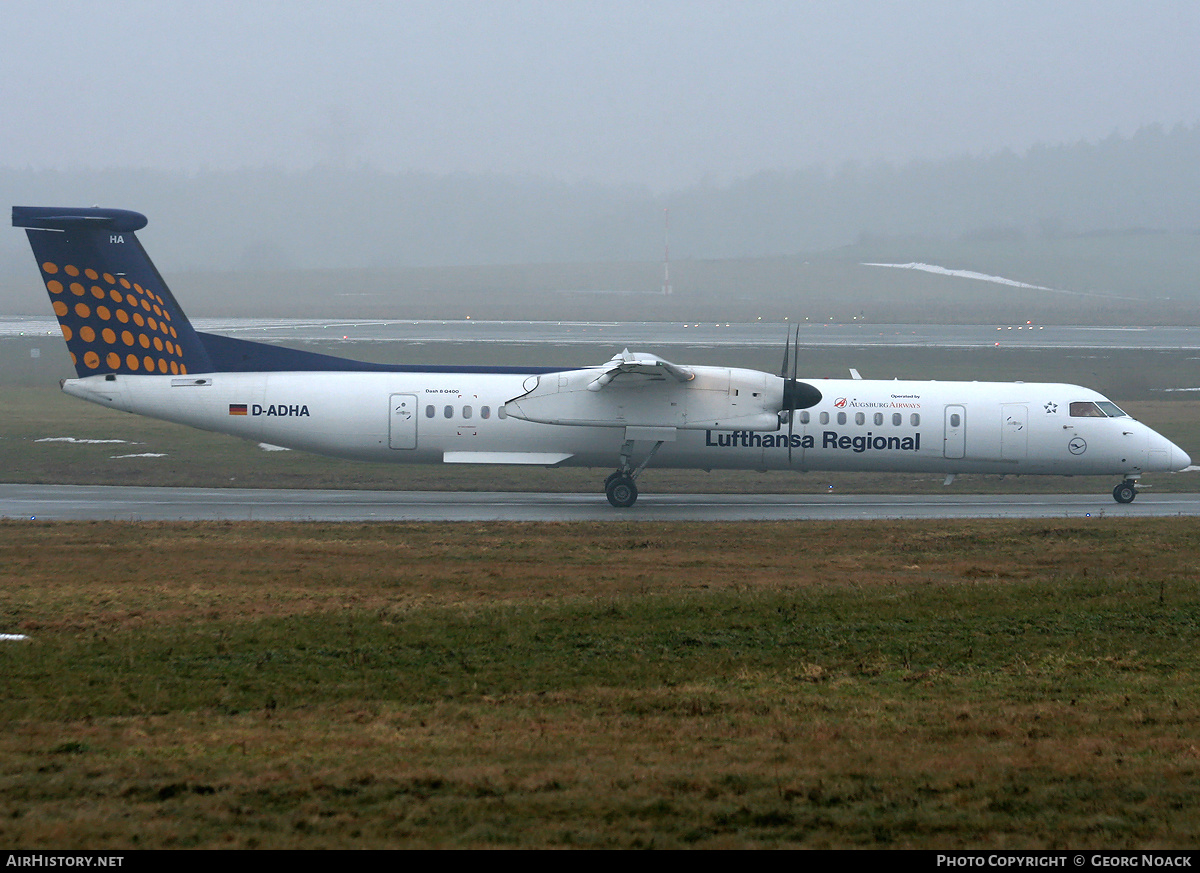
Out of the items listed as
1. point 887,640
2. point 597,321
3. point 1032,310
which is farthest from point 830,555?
point 1032,310

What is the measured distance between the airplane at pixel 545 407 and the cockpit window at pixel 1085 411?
4 centimetres

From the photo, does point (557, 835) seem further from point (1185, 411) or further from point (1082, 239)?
point (1082, 239)

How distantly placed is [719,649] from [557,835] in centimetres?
642

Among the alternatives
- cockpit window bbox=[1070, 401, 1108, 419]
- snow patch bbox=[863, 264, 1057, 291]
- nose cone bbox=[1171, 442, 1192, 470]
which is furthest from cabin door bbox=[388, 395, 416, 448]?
snow patch bbox=[863, 264, 1057, 291]

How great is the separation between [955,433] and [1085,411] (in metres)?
3.61

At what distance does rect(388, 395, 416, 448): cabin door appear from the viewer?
27.1 metres

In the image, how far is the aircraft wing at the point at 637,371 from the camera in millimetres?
25375

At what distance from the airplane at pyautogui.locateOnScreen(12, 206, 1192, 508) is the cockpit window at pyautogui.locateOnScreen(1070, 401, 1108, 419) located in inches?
1.4

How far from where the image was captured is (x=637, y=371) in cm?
2566

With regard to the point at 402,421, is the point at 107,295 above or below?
above

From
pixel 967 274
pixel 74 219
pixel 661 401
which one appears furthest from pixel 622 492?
pixel 967 274

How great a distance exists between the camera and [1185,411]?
42.3m

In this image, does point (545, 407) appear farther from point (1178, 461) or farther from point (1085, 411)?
point (1178, 461)

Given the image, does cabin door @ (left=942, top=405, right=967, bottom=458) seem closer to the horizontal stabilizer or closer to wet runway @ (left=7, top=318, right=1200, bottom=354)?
the horizontal stabilizer
